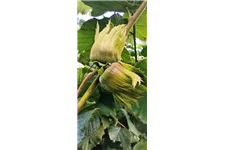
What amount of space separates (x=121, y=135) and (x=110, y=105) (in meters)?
0.16

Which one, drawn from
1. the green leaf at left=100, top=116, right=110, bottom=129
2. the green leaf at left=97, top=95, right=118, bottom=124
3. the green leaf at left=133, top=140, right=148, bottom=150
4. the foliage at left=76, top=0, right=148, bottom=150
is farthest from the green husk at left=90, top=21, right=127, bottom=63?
the green leaf at left=133, top=140, right=148, bottom=150

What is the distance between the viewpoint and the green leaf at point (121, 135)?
1588mm

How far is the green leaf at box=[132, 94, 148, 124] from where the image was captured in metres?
1.58

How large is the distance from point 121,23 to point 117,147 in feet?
2.00

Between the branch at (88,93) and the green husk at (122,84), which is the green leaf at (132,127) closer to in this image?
the green husk at (122,84)

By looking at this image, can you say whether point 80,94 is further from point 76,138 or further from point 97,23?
point 97,23

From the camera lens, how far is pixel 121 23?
1.60 metres

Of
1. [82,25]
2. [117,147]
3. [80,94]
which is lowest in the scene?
[117,147]

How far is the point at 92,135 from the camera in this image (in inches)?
61.9

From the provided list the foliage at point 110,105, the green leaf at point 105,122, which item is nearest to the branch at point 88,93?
the foliage at point 110,105

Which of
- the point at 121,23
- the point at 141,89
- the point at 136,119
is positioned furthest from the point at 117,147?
the point at 121,23

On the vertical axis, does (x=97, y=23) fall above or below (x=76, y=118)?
above

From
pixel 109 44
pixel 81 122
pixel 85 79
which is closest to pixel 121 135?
pixel 81 122

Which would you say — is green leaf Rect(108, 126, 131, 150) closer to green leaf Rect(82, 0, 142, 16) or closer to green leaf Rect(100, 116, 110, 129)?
green leaf Rect(100, 116, 110, 129)
